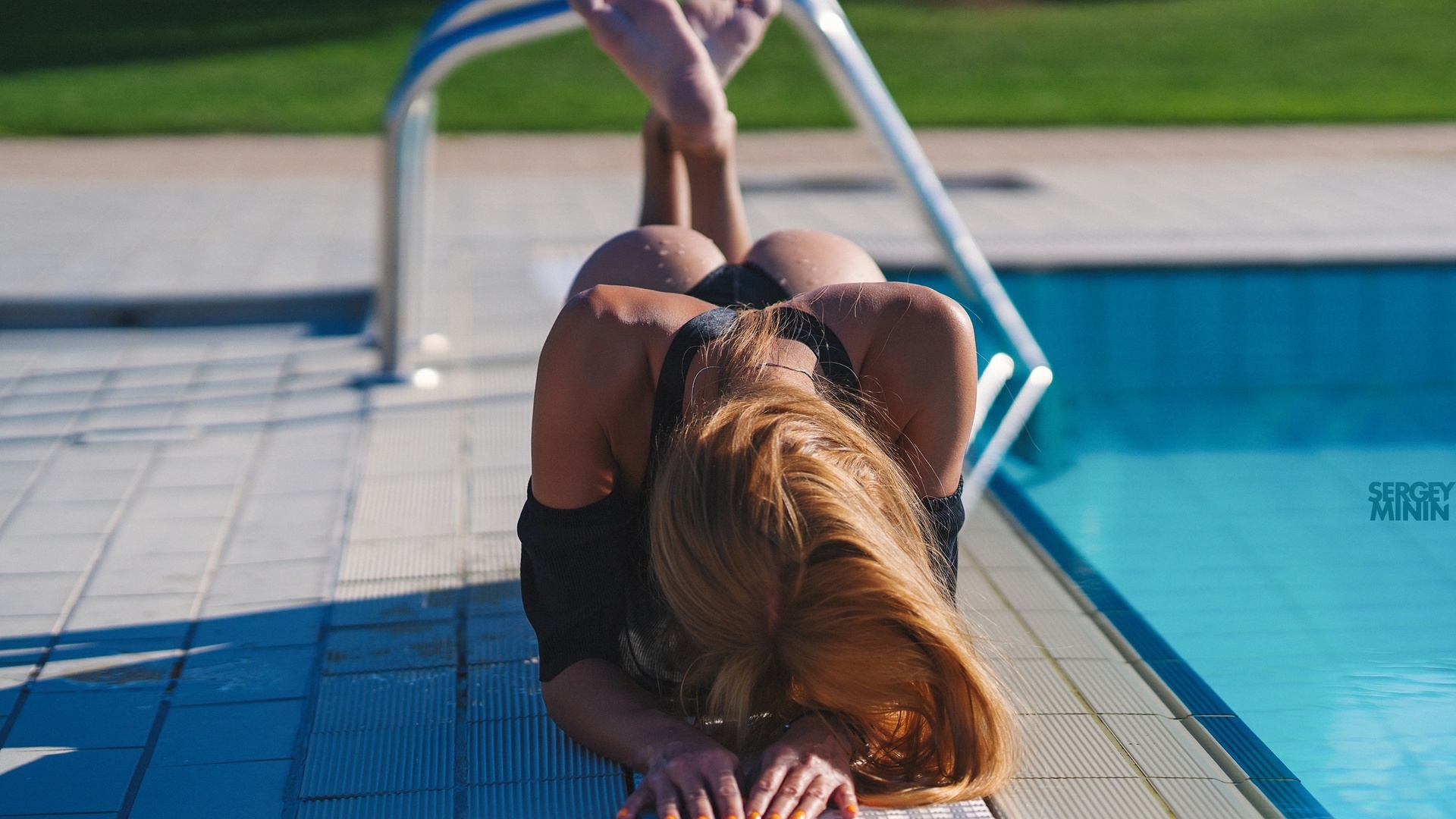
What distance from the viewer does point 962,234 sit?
12.6ft

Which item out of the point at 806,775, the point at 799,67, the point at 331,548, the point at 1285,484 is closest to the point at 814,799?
the point at 806,775

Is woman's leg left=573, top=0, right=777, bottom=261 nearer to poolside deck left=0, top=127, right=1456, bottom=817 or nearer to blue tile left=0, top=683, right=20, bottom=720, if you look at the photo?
poolside deck left=0, top=127, right=1456, bottom=817

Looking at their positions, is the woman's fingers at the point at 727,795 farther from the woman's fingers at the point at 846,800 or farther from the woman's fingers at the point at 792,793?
the woman's fingers at the point at 846,800

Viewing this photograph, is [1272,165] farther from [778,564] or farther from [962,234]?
[778,564]

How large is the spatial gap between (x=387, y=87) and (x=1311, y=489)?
10.2 m

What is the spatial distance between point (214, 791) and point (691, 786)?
34.5 inches

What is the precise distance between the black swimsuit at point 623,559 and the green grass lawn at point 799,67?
906cm

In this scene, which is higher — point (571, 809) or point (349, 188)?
point (571, 809)

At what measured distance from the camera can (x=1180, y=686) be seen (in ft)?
8.31

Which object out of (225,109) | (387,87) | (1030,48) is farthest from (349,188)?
(1030,48)

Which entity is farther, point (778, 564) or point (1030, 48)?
point (1030, 48)

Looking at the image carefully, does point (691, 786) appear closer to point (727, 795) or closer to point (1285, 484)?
point (727, 795)

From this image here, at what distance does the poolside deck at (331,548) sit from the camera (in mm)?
2125

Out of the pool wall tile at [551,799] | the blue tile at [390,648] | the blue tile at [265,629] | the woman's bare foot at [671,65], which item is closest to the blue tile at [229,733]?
the blue tile at [390,648]
